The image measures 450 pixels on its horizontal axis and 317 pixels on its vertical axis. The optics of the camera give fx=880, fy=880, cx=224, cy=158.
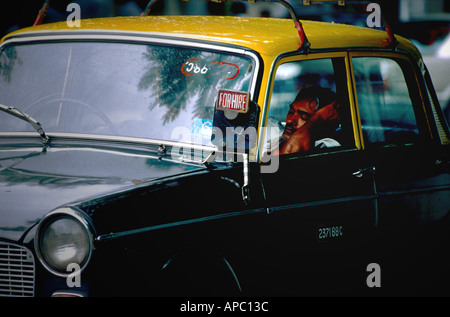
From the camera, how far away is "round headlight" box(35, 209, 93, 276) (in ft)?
11.1

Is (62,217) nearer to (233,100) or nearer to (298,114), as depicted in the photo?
(233,100)

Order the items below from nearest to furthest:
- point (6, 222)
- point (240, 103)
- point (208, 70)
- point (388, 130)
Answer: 1. point (6, 222)
2. point (240, 103)
3. point (208, 70)
4. point (388, 130)

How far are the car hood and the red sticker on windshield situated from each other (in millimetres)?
315

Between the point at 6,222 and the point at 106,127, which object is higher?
the point at 106,127

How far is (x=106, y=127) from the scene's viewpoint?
4.43 meters

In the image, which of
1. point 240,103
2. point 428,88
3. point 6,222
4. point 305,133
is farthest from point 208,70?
point 428,88

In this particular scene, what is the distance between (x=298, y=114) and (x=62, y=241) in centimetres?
171

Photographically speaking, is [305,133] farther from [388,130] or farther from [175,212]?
[175,212]

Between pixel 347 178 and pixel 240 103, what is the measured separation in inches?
33.6

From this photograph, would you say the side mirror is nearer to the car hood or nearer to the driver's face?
the car hood

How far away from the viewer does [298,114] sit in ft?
15.3

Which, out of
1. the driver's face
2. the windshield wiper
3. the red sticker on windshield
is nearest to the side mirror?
the red sticker on windshield

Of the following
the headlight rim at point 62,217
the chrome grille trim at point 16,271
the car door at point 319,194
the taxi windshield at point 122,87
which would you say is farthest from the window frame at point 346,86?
the chrome grille trim at point 16,271

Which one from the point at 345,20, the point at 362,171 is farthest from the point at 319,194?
the point at 345,20
